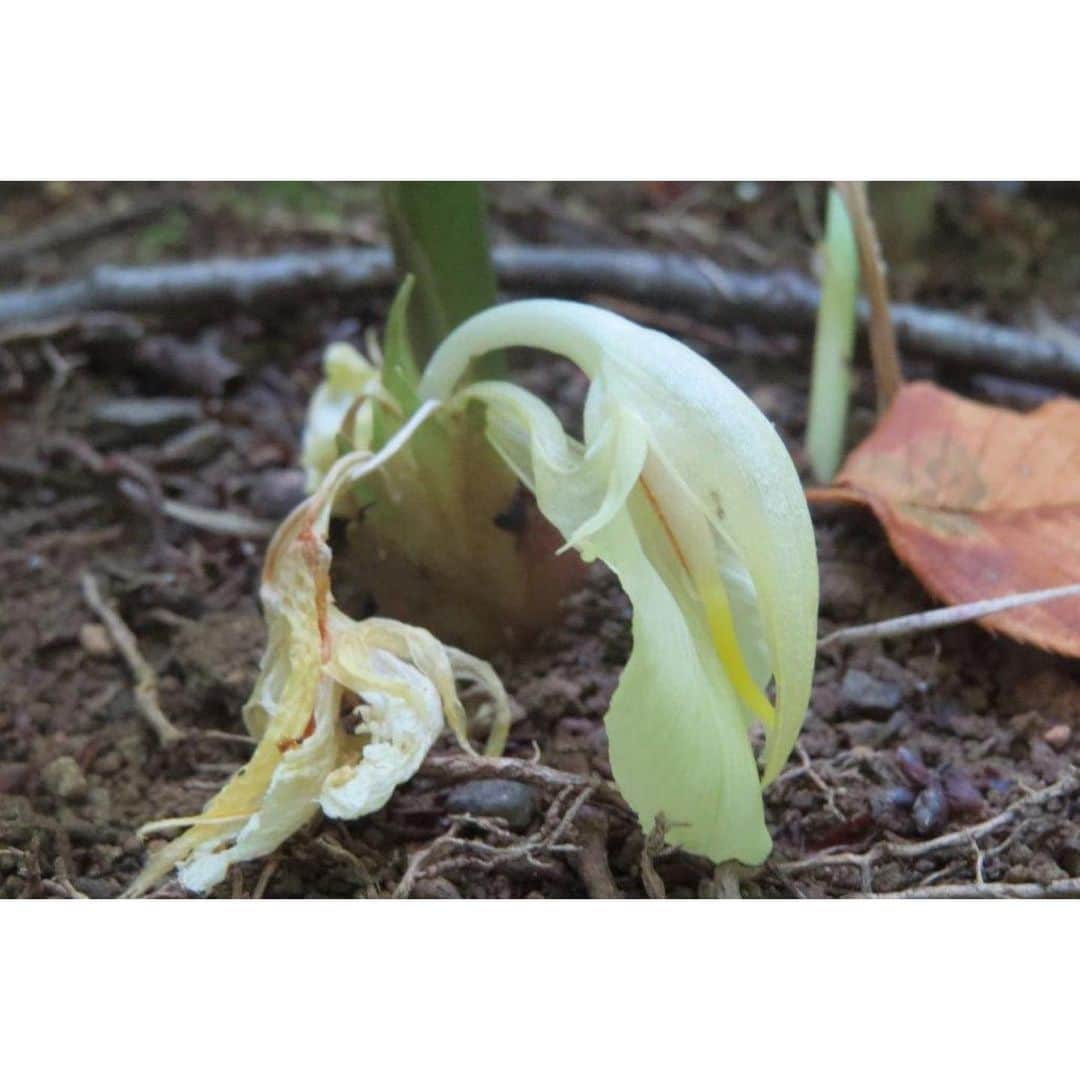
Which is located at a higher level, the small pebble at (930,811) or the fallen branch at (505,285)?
the fallen branch at (505,285)

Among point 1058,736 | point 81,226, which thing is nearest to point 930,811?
point 1058,736

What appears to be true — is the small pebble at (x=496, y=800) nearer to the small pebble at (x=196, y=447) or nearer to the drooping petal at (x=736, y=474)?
the drooping petal at (x=736, y=474)

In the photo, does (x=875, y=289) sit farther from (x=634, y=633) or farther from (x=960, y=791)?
(x=634, y=633)

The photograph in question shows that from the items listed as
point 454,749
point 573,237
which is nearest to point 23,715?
point 454,749

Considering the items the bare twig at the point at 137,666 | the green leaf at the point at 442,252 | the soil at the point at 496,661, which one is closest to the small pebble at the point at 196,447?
the soil at the point at 496,661

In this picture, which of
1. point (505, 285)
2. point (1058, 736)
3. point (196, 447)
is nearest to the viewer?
point (1058, 736)

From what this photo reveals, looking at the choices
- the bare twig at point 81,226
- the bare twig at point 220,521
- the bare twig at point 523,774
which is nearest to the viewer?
the bare twig at point 523,774
